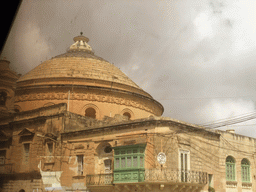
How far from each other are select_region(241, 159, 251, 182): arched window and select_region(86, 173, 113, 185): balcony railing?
1006 cm

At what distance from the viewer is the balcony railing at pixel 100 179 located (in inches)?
784

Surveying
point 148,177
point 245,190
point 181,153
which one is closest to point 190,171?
point 181,153

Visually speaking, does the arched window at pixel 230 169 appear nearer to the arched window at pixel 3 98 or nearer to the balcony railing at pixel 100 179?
the balcony railing at pixel 100 179

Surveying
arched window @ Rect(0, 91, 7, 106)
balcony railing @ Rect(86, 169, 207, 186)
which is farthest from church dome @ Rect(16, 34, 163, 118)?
arched window @ Rect(0, 91, 7, 106)

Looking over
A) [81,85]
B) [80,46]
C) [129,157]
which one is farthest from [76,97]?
[129,157]

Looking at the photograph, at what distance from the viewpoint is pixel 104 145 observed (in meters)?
21.5

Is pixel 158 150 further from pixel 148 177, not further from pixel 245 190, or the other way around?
pixel 245 190

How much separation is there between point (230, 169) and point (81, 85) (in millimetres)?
12510

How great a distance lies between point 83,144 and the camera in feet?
72.4

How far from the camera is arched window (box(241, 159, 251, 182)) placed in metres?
24.5

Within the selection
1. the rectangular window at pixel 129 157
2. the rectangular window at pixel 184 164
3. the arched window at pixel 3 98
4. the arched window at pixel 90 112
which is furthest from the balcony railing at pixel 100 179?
the arched window at pixel 3 98

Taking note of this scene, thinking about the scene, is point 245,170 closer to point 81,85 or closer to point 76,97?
point 76,97

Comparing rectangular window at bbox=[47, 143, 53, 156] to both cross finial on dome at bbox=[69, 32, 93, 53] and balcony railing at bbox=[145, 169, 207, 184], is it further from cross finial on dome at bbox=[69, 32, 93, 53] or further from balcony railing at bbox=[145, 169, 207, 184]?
cross finial on dome at bbox=[69, 32, 93, 53]

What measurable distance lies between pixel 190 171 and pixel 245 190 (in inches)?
264
